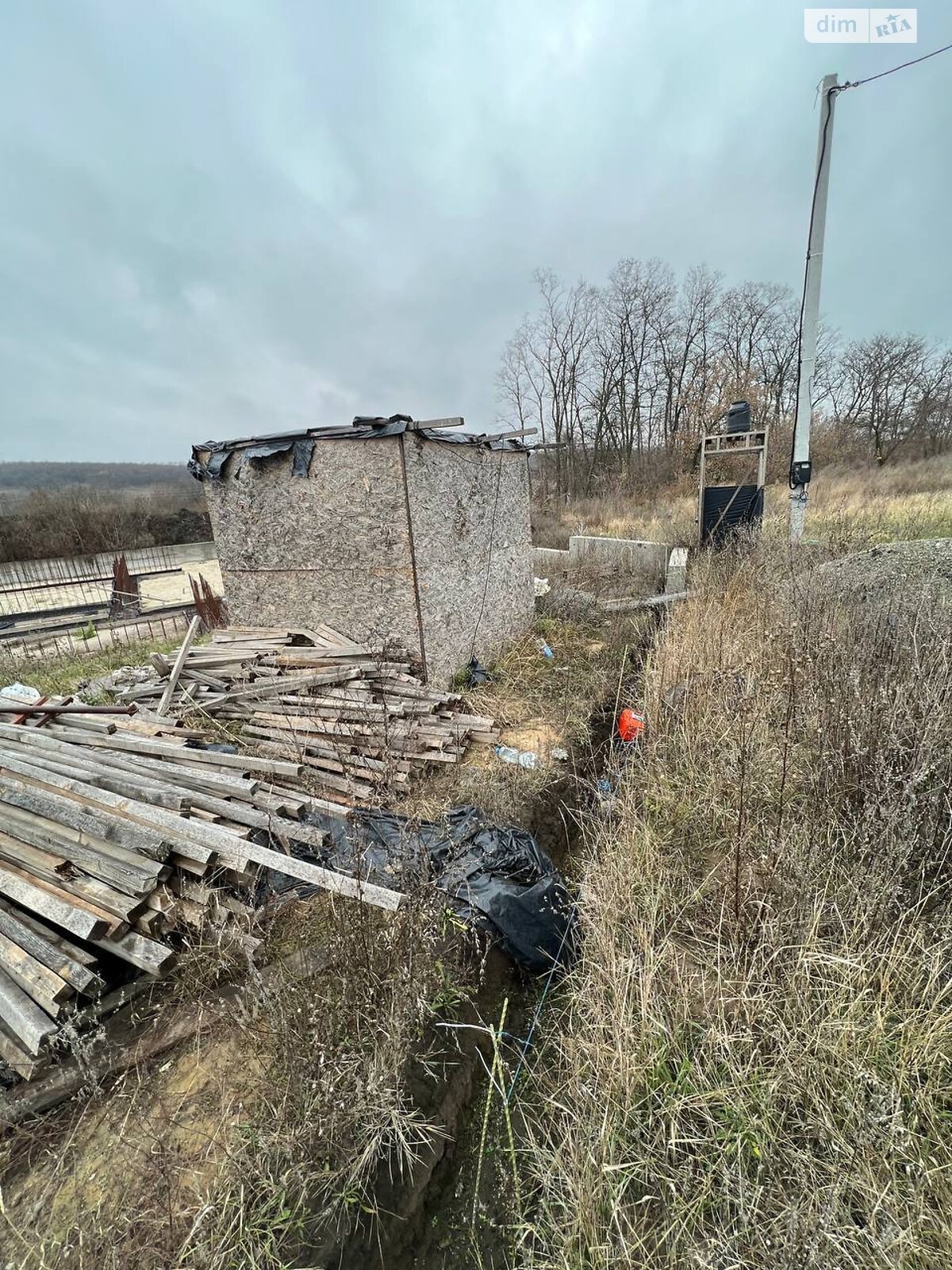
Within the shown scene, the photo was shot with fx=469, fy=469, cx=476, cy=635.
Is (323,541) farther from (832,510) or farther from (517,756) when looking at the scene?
(832,510)

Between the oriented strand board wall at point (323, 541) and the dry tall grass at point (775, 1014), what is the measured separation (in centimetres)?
366

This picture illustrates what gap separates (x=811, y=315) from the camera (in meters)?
6.77

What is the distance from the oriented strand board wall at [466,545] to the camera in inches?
218

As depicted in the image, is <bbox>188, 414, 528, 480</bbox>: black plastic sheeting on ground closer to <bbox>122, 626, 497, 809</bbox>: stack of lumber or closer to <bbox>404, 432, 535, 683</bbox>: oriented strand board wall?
<bbox>404, 432, 535, 683</bbox>: oriented strand board wall

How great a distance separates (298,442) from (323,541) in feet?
3.69

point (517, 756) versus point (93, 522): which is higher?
point (93, 522)

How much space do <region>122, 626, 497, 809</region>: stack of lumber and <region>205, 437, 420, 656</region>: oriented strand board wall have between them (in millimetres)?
357

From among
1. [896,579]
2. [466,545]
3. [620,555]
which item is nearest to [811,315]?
[896,579]

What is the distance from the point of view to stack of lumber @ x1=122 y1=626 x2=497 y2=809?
4.37 metres

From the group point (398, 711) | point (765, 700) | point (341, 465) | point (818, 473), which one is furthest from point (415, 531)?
point (818, 473)

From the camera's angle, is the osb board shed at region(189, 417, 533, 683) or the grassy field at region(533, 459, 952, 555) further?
the grassy field at region(533, 459, 952, 555)

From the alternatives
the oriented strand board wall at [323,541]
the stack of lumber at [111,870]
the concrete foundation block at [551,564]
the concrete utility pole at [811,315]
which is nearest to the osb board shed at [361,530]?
the oriented strand board wall at [323,541]

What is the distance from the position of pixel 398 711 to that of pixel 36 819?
2669mm

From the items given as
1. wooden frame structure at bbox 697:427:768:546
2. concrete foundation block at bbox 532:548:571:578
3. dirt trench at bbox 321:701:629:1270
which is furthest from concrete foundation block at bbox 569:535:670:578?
dirt trench at bbox 321:701:629:1270
